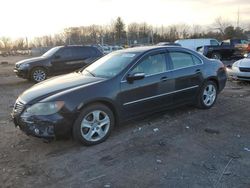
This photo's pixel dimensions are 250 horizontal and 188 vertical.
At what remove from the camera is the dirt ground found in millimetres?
4191

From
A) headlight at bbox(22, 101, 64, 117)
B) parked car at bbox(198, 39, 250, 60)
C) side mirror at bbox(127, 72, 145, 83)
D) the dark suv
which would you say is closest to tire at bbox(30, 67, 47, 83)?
the dark suv

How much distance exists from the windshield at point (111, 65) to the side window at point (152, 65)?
0.20 meters

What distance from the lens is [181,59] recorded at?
22.7 ft

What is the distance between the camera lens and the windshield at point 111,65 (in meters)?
6.03

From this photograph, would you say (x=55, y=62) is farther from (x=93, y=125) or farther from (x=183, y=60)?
(x=93, y=125)

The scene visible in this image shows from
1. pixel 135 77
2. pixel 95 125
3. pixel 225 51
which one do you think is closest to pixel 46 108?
pixel 95 125

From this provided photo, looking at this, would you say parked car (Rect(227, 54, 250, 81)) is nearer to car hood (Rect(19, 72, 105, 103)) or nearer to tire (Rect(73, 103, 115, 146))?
car hood (Rect(19, 72, 105, 103))

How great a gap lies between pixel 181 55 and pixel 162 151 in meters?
2.63

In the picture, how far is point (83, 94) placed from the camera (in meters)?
5.28

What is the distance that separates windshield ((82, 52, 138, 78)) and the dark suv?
23.5 feet

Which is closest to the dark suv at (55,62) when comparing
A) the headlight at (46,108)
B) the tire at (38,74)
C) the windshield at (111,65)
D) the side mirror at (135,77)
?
the tire at (38,74)

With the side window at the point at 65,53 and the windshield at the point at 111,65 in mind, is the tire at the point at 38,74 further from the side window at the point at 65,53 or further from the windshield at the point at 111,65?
the windshield at the point at 111,65

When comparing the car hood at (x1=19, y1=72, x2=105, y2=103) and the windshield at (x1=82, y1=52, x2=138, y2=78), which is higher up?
the windshield at (x1=82, y1=52, x2=138, y2=78)

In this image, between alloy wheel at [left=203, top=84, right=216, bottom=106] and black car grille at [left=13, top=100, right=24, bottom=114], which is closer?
black car grille at [left=13, top=100, right=24, bottom=114]
